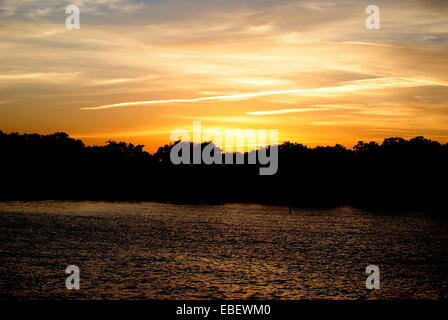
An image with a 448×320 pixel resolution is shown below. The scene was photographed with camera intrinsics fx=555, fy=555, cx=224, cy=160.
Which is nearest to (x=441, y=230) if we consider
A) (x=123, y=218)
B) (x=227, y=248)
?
(x=227, y=248)

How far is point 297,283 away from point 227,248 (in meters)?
27.6

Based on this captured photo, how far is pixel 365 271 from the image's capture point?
202 feet

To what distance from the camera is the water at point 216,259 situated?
48.7 metres

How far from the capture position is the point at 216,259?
68.3 m

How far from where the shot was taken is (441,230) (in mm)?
119688

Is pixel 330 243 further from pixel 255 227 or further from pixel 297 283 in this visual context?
pixel 297 283

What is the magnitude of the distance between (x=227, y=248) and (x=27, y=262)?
30017 millimetres

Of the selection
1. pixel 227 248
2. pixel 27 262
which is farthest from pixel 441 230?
pixel 27 262

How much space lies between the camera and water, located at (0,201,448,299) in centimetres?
4869
